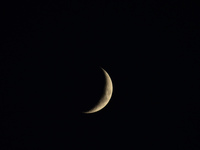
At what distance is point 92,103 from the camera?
4840 mm

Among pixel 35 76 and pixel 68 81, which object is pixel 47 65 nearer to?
pixel 35 76

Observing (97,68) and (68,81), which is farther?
(97,68)

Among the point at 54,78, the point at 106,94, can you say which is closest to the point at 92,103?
the point at 106,94

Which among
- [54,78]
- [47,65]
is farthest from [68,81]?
[47,65]

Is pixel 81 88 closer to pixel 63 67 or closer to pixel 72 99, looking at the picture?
pixel 72 99

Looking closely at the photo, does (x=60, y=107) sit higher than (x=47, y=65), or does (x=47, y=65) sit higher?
(x=47, y=65)

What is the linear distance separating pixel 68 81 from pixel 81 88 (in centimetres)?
37

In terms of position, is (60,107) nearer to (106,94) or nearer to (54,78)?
(54,78)

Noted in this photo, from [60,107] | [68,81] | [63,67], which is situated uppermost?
[63,67]

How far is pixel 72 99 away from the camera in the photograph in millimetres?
4531

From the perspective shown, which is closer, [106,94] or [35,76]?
[35,76]

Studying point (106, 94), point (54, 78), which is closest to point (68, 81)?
point (54, 78)

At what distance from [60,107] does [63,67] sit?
102 centimetres

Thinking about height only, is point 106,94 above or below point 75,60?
below
